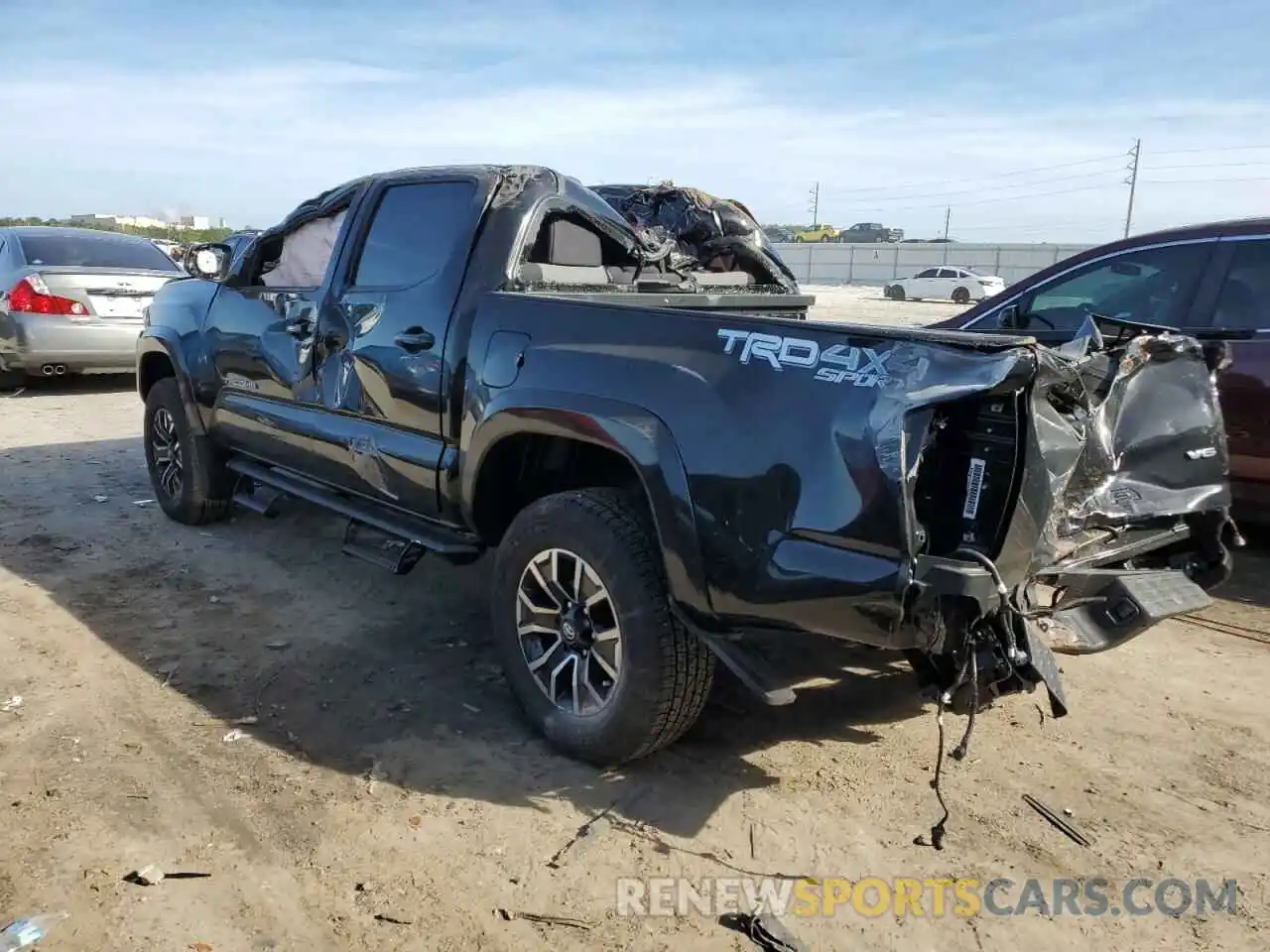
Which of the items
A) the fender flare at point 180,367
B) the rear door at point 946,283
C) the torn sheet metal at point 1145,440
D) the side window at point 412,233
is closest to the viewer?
the torn sheet metal at point 1145,440

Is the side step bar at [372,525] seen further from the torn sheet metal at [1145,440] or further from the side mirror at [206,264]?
the torn sheet metal at [1145,440]

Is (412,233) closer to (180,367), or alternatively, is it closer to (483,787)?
(180,367)

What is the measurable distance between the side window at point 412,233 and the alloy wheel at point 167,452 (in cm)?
227

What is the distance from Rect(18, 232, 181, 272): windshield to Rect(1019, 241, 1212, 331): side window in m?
8.68

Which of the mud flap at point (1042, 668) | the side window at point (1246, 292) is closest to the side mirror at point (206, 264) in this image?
the mud flap at point (1042, 668)

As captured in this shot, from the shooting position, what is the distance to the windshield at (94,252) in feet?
31.9

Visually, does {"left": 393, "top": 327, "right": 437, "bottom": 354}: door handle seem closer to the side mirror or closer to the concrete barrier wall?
the side mirror

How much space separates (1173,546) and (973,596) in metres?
1.74

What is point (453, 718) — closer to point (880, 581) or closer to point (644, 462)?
point (644, 462)

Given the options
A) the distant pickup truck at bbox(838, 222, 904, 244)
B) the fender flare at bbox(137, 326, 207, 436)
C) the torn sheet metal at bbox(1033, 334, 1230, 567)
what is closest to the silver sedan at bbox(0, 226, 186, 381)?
the fender flare at bbox(137, 326, 207, 436)

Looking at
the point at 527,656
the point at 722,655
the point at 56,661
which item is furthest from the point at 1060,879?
the point at 56,661

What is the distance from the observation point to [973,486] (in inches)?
103

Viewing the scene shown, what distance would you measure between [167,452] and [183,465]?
35 centimetres

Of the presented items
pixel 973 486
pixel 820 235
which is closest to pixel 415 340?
pixel 973 486
